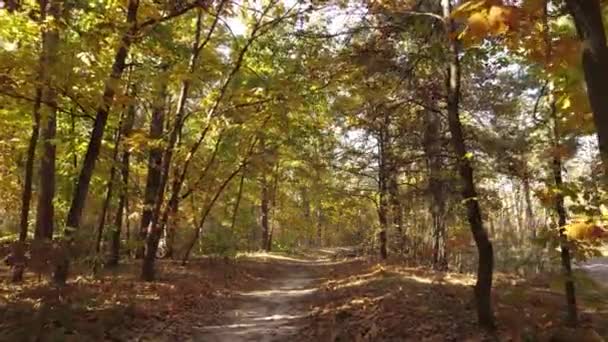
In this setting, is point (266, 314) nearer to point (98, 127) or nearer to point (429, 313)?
point (429, 313)

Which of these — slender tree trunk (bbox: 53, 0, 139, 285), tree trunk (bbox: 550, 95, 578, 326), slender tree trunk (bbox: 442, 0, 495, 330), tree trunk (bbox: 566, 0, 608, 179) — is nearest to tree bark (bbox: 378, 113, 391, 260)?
tree trunk (bbox: 550, 95, 578, 326)

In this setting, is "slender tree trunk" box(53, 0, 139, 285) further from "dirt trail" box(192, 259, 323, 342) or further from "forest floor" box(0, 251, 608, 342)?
"dirt trail" box(192, 259, 323, 342)

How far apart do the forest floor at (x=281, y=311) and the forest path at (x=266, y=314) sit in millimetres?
23

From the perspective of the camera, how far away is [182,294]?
41.2 ft

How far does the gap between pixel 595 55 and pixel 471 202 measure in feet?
14.8

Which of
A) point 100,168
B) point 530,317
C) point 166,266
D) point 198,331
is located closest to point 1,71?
point 100,168

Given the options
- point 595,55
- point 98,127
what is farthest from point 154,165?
point 595,55

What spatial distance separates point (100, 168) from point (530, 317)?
9.82m

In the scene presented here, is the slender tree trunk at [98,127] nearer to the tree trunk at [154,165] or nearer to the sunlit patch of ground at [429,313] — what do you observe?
the sunlit patch of ground at [429,313]

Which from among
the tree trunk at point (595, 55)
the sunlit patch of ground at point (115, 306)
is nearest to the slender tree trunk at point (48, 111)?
the sunlit patch of ground at point (115, 306)

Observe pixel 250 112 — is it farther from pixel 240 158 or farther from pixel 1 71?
pixel 1 71

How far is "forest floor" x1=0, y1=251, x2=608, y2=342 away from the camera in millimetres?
8219

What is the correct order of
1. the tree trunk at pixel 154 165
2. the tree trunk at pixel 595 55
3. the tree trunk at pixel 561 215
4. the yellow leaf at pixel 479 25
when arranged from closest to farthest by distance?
the yellow leaf at pixel 479 25 → the tree trunk at pixel 595 55 → the tree trunk at pixel 561 215 → the tree trunk at pixel 154 165

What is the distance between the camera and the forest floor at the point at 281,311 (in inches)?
324
